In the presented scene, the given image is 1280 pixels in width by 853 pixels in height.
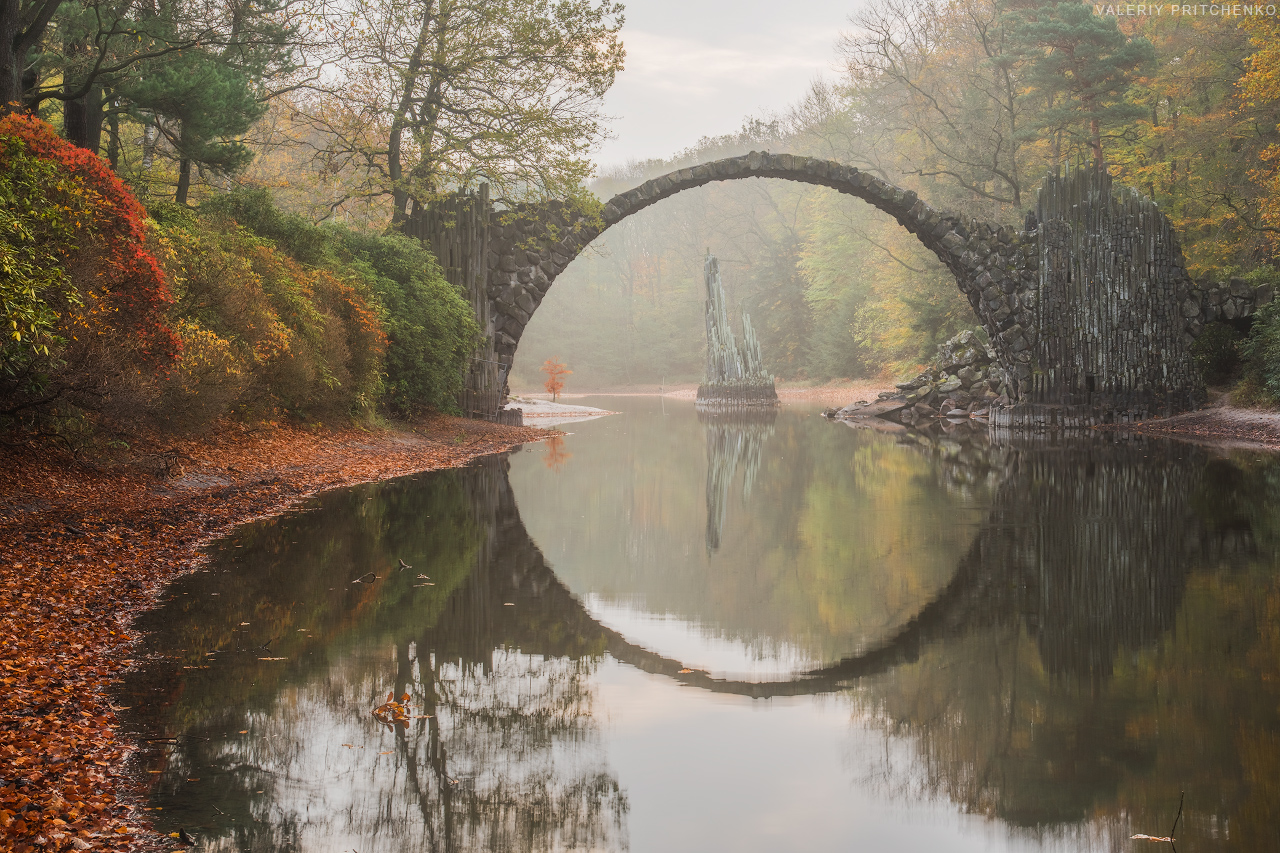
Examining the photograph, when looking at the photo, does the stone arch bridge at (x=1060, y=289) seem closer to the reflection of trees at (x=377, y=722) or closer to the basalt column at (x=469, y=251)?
the basalt column at (x=469, y=251)

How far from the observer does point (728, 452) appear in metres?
17.5

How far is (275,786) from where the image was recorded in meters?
3.34

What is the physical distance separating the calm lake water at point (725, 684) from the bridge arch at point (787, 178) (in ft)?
39.3

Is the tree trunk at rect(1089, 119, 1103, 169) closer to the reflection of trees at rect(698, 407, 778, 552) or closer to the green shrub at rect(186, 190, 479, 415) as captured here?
the reflection of trees at rect(698, 407, 778, 552)

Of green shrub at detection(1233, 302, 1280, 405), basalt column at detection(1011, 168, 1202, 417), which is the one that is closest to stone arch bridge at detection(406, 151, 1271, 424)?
basalt column at detection(1011, 168, 1202, 417)

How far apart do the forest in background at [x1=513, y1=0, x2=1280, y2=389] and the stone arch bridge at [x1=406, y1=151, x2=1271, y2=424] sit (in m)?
1.07

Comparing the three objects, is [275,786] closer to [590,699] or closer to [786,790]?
[590,699]

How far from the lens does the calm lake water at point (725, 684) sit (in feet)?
10.4

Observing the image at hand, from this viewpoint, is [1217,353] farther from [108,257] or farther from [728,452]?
[108,257]

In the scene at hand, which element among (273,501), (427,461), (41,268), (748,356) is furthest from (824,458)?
(748,356)

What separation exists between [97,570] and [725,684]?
13.3 ft

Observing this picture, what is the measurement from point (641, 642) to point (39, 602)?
10.4ft

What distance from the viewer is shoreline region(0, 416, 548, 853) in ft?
10.2

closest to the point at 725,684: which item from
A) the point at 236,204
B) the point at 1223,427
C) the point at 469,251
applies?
the point at 236,204
